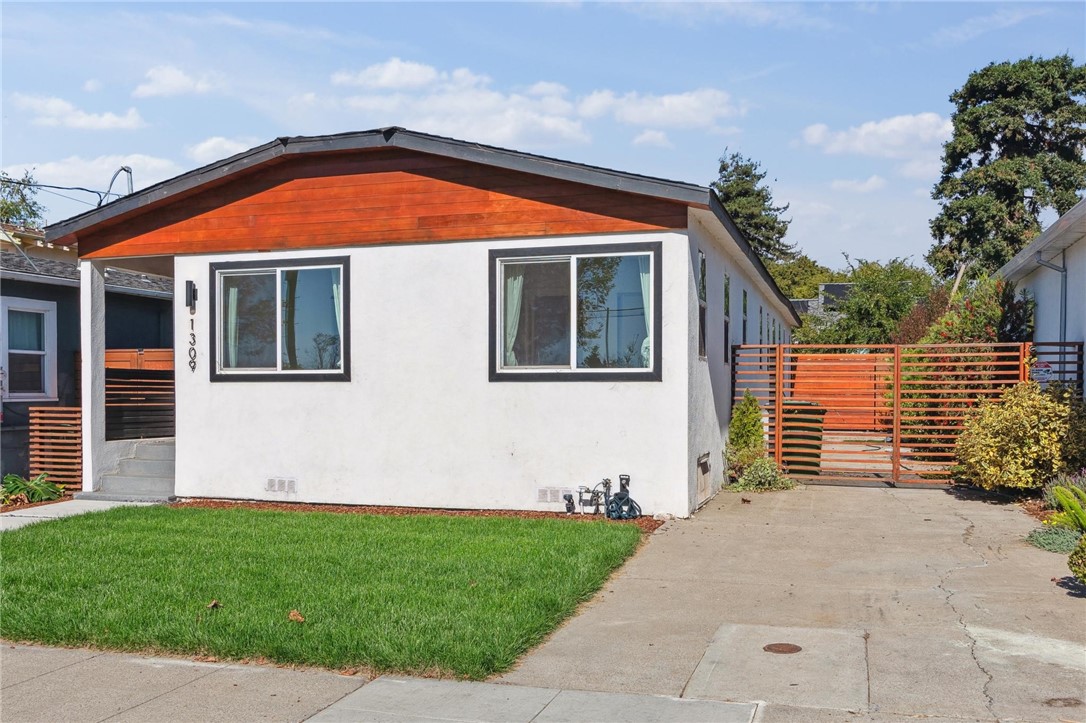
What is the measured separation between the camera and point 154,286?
60.7ft

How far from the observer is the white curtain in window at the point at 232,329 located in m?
12.8

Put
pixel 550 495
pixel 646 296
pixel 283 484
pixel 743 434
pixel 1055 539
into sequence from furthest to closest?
pixel 743 434 < pixel 283 484 < pixel 550 495 < pixel 646 296 < pixel 1055 539

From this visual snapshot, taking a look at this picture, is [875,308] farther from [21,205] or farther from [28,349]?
[21,205]

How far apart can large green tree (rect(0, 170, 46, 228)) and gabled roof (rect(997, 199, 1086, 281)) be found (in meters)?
46.2

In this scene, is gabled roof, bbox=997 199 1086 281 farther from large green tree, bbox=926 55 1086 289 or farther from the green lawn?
large green tree, bbox=926 55 1086 289

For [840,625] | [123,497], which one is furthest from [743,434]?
[123,497]

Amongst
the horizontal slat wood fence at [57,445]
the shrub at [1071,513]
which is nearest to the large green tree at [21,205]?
the horizontal slat wood fence at [57,445]

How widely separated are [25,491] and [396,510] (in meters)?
5.47

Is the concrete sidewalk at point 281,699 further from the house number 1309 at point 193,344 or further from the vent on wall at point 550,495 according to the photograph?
the house number 1309 at point 193,344

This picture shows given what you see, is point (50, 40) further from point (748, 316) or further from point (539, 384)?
point (748, 316)

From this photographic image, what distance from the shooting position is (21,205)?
167 feet

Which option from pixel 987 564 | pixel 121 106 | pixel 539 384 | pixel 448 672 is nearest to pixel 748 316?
pixel 539 384

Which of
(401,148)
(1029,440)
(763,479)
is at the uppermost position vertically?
(401,148)

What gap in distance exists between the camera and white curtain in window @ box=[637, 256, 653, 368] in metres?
11.2
